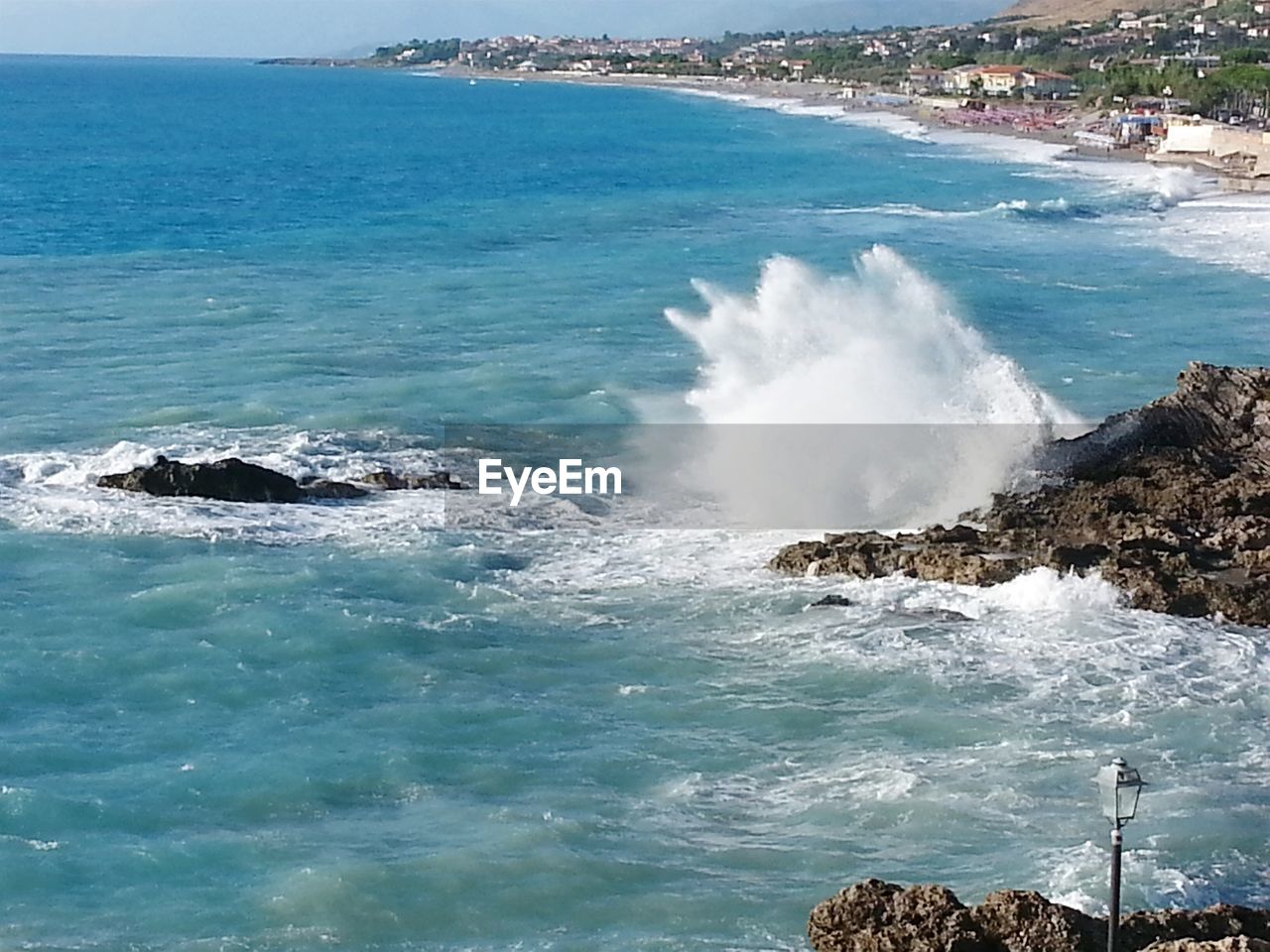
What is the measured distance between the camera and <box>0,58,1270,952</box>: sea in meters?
12.1

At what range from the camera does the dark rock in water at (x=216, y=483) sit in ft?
69.2

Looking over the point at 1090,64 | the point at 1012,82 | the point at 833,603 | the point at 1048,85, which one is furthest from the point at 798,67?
the point at 833,603

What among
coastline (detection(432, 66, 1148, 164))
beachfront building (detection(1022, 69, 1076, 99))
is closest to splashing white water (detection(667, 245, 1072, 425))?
coastline (detection(432, 66, 1148, 164))

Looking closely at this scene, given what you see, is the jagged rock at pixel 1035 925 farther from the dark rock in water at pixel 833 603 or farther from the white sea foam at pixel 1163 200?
the white sea foam at pixel 1163 200

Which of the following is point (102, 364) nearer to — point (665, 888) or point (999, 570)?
point (999, 570)

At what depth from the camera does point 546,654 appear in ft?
54.2

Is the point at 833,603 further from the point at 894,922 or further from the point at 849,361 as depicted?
the point at 849,361

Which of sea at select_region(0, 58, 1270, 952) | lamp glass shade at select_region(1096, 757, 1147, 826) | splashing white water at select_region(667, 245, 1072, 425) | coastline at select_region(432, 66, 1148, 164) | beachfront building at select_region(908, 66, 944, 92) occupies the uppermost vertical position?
beachfront building at select_region(908, 66, 944, 92)

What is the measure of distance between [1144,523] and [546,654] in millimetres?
6660

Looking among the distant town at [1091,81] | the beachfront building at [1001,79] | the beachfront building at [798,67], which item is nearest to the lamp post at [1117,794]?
the distant town at [1091,81]

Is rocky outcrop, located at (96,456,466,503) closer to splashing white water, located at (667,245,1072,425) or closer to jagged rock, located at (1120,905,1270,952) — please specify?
splashing white water, located at (667,245,1072,425)

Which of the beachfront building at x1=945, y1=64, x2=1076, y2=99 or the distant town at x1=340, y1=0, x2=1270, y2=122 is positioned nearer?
the distant town at x1=340, y1=0, x2=1270, y2=122

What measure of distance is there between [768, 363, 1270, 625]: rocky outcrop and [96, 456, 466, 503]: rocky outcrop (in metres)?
6.01

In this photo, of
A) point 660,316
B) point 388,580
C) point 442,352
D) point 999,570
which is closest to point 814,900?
point 999,570
